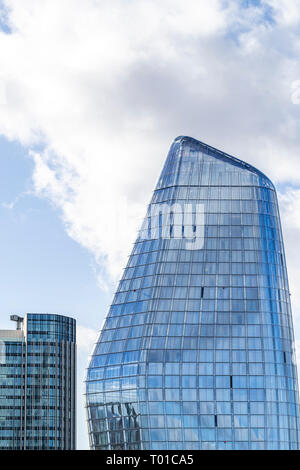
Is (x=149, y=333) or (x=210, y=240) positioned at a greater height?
(x=210, y=240)

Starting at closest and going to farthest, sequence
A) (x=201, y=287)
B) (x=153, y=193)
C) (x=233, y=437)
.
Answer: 1. (x=233, y=437)
2. (x=201, y=287)
3. (x=153, y=193)

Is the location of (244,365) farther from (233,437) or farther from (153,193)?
(153,193)

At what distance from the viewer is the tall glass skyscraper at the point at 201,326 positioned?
538 feet

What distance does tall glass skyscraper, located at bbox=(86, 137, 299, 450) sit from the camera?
164 m

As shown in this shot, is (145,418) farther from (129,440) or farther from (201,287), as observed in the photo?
(201,287)

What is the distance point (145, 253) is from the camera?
182 m

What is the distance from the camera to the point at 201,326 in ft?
563

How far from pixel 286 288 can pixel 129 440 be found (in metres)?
47.6
